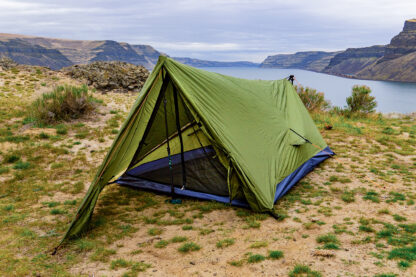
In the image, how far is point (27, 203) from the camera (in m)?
5.57

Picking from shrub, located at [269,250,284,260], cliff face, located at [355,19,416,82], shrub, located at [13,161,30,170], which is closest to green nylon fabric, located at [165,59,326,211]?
shrub, located at [269,250,284,260]

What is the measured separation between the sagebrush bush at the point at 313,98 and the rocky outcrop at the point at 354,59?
174m

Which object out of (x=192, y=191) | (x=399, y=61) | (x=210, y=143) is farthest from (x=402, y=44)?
(x=192, y=191)

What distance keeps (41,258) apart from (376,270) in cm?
444

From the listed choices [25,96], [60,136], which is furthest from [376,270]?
[25,96]

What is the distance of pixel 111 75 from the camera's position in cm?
2070

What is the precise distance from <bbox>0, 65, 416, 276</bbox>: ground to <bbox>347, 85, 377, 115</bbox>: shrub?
8503 mm

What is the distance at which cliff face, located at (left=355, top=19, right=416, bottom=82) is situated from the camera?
Result: 123812 mm

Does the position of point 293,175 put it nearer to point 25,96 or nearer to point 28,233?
point 28,233

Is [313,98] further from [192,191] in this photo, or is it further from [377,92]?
[377,92]

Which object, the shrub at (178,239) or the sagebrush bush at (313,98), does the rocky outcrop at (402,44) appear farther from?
the shrub at (178,239)

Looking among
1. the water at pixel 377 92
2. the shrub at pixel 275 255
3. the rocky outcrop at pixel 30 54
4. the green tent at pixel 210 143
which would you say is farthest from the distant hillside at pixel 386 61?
the rocky outcrop at pixel 30 54

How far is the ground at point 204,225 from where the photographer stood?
354 centimetres

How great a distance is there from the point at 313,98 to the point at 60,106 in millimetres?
14501
